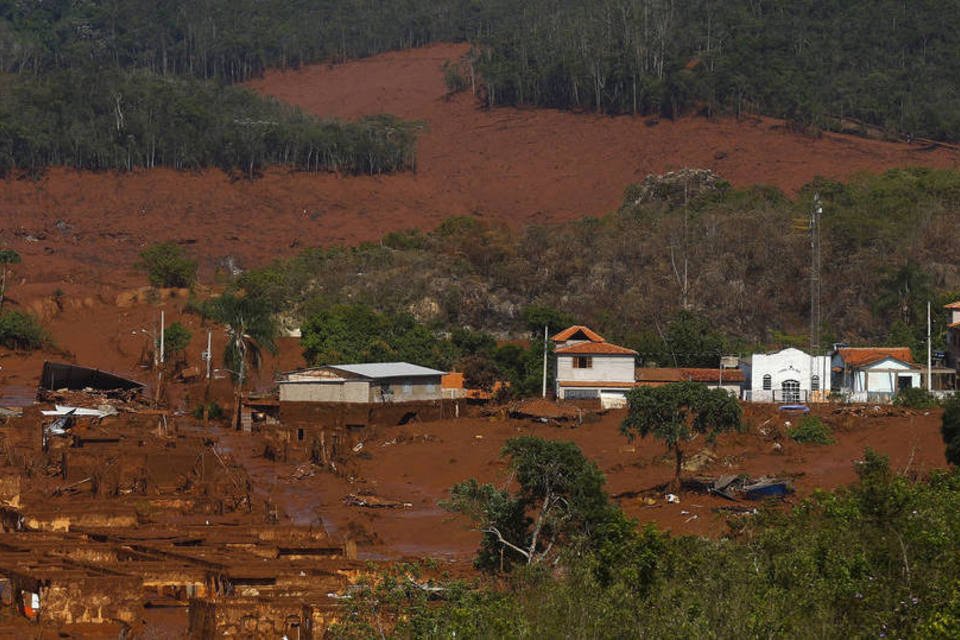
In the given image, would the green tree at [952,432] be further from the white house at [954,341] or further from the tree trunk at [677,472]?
the white house at [954,341]

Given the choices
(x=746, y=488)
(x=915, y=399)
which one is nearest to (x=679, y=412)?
(x=746, y=488)

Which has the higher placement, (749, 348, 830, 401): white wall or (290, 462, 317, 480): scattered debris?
(749, 348, 830, 401): white wall

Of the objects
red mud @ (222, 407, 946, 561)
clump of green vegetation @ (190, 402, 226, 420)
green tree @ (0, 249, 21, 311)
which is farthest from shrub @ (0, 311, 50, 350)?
red mud @ (222, 407, 946, 561)

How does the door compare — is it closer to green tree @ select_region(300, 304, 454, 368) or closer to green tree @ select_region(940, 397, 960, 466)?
green tree @ select_region(300, 304, 454, 368)

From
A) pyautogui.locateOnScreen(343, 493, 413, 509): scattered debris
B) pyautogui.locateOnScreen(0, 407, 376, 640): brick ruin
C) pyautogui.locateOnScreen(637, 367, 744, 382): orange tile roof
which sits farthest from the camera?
pyautogui.locateOnScreen(637, 367, 744, 382): orange tile roof

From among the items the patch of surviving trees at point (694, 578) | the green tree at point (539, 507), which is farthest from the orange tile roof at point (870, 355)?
the green tree at point (539, 507)

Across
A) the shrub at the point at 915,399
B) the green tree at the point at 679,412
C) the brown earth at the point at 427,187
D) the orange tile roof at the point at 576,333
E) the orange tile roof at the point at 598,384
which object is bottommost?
the green tree at the point at 679,412

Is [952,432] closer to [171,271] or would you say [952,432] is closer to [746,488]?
[746,488]

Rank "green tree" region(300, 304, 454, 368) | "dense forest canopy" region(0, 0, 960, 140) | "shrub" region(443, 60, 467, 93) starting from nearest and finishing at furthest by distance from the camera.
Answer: "green tree" region(300, 304, 454, 368) → "dense forest canopy" region(0, 0, 960, 140) → "shrub" region(443, 60, 467, 93)
